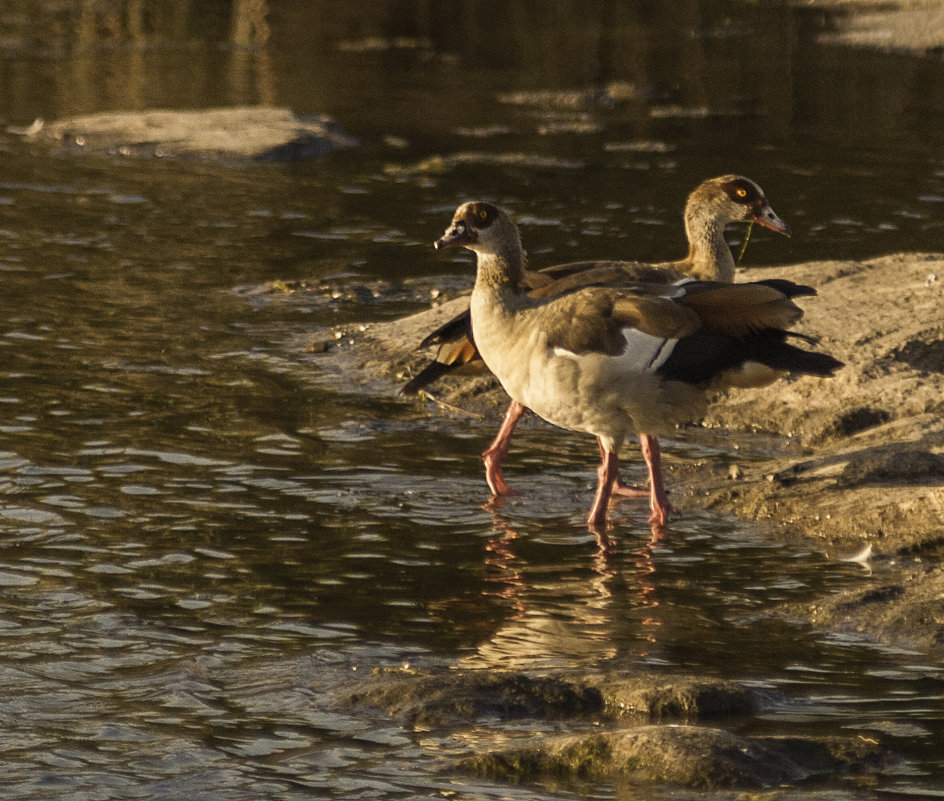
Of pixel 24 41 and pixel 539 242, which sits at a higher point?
pixel 24 41

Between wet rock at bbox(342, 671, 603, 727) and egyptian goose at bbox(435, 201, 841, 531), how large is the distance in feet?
6.79

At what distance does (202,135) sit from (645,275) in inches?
418

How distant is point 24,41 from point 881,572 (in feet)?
73.0

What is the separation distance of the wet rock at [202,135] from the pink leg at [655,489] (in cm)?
1047

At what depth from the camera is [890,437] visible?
850 cm

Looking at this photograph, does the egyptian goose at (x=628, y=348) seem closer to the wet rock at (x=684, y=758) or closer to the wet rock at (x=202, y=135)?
the wet rock at (x=684, y=758)

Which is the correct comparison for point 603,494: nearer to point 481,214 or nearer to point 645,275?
point 645,275

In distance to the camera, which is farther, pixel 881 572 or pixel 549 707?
pixel 881 572

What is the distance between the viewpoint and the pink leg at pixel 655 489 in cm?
785

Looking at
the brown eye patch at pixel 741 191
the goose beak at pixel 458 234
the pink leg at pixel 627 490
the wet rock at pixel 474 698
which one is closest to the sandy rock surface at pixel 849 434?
the pink leg at pixel 627 490

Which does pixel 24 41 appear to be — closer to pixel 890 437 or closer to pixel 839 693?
pixel 890 437

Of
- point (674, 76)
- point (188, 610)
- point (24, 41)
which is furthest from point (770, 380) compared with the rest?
point (24, 41)

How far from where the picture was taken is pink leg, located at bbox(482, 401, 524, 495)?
831cm

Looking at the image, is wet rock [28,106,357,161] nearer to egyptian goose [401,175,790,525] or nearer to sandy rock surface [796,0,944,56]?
egyptian goose [401,175,790,525]
